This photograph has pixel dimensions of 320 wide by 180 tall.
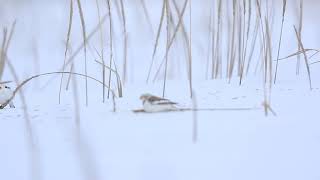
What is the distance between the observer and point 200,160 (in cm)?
101

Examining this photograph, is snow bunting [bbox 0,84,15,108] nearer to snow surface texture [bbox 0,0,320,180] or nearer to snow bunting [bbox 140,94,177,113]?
snow surface texture [bbox 0,0,320,180]

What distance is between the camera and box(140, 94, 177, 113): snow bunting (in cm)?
132

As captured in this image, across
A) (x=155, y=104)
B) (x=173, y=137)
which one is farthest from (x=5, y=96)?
(x=173, y=137)

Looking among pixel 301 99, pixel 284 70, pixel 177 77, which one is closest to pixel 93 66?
pixel 177 77

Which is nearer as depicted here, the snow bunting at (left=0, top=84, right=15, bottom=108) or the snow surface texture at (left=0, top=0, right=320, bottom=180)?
the snow surface texture at (left=0, top=0, right=320, bottom=180)

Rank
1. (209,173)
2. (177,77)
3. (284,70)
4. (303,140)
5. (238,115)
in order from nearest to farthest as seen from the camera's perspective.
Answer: (209,173), (303,140), (238,115), (284,70), (177,77)

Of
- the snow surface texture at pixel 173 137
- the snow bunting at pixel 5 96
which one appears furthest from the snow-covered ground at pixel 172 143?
the snow bunting at pixel 5 96

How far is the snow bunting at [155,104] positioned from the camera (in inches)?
52.0

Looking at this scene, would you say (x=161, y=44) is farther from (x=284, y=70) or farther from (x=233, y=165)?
(x=233, y=165)

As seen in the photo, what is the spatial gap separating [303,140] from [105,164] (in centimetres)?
42

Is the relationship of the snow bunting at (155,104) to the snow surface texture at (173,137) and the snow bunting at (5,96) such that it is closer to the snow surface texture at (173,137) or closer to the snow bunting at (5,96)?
the snow surface texture at (173,137)

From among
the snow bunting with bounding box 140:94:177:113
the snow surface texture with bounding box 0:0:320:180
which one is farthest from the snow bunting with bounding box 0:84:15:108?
the snow bunting with bounding box 140:94:177:113

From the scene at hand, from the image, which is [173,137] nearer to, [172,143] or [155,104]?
[172,143]

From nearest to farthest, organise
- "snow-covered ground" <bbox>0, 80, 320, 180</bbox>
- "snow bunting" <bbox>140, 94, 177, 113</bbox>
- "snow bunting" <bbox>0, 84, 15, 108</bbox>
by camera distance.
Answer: "snow-covered ground" <bbox>0, 80, 320, 180</bbox> → "snow bunting" <bbox>140, 94, 177, 113</bbox> → "snow bunting" <bbox>0, 84, 15, 108</bbox>
